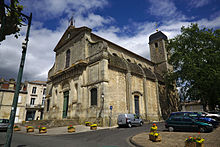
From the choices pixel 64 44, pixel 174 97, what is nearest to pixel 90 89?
pixel 64 44

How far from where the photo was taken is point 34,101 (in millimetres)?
35812

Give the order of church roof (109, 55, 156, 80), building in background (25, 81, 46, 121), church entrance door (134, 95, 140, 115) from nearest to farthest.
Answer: church roof (109, 55, 156, 80), church entrance door (134, 95, 140, 115), building in background (25, 81, 46, 121)

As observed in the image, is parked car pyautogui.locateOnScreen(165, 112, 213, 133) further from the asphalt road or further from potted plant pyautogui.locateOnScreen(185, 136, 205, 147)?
potted plant pyautogui.locateOnScreen(185, 136, 205, 147)

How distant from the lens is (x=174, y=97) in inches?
1152

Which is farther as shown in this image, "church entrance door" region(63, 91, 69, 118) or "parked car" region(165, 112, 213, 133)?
"church entrance door" region(63, 91, 69, 118)

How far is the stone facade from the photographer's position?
17.0 m

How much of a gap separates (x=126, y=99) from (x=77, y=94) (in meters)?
6.41

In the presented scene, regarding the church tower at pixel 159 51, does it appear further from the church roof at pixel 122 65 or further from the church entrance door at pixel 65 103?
the church entrance door at pixel 65 103

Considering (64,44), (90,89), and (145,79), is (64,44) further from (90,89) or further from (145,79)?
(145,79)

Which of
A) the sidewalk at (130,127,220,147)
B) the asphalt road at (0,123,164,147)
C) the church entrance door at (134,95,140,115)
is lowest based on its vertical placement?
the asphalt road at (0,123,164,147)

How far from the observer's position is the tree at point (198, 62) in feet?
58.0

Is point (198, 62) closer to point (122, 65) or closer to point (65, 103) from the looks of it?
point (122, 65)

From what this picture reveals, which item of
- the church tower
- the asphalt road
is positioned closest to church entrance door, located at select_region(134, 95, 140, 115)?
the asphalt road

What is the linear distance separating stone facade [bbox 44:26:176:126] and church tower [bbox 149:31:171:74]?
797 cm
